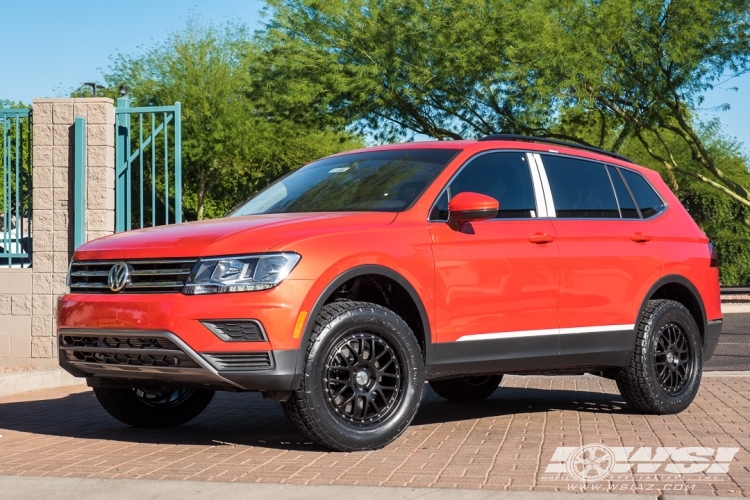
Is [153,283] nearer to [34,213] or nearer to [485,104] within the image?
[34,213]

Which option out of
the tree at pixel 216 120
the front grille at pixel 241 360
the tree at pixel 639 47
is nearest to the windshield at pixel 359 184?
the front grille at pixel 241 360

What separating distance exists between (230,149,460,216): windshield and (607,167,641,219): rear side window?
5.71 feet

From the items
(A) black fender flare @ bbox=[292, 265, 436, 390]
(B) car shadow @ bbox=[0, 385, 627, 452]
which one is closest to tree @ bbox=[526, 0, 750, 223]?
(B) car shadow @ bbox=[0, 385, 627, 452]

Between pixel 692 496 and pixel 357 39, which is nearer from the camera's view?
pixel 692 496

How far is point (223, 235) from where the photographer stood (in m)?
6.55

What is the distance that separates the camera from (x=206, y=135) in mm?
44500

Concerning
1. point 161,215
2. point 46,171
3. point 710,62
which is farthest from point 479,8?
point 161,215

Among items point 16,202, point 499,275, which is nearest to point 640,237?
point 499,275

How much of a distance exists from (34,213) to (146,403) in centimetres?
565

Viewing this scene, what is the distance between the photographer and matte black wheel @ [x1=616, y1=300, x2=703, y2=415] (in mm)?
8539

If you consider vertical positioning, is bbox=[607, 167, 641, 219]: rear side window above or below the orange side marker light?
above

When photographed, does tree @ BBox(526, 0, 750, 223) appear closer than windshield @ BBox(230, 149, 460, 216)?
No

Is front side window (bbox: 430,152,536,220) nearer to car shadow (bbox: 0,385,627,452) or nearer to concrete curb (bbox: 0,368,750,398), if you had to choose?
car shadow (bbox: 0,385,627,452)

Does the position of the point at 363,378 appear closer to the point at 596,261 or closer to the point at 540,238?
the point at 540,238
